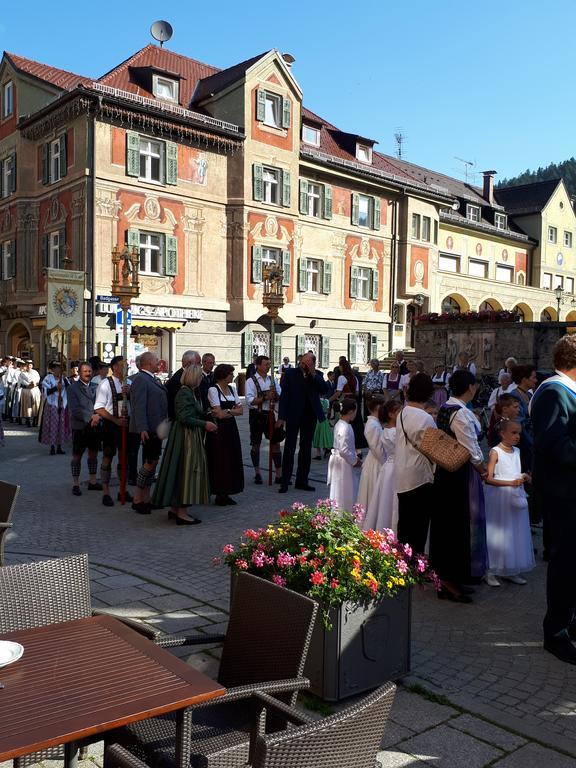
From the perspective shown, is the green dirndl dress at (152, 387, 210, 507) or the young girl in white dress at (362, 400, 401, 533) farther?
the green dirndl dress at (152, 387, 210, 507)

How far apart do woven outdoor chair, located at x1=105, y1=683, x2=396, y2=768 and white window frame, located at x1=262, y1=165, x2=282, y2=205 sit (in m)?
26.9

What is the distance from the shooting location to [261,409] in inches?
460

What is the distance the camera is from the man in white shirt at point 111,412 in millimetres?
9352

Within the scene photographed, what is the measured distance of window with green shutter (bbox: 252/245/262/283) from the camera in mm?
27084

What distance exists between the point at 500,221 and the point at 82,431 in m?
39.9

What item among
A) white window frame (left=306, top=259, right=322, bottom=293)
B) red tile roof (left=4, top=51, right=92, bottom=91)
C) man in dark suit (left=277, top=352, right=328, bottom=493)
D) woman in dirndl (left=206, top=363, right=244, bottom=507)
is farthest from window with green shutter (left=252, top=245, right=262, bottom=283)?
woman in dirndl (left=206, top=363, right=244, bottom=507)

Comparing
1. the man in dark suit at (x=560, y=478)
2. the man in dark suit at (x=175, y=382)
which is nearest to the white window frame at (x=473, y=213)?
the man in dark suit at (x=175, y=382)

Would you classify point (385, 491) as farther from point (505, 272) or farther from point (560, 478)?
point (505, 272)

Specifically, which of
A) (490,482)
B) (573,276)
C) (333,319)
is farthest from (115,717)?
(573,276)

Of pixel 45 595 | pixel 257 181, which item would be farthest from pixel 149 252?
pixel 45 595

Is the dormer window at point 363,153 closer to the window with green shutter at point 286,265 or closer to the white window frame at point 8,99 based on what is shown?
the window with green shutter at point 286,265

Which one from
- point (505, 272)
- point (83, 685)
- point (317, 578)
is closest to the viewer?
point (83, 685)

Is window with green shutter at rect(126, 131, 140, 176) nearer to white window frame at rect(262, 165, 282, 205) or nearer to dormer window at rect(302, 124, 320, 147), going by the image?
white window frame at rect(262, 165, 282, 205)

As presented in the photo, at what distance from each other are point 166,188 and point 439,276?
55.7ft
